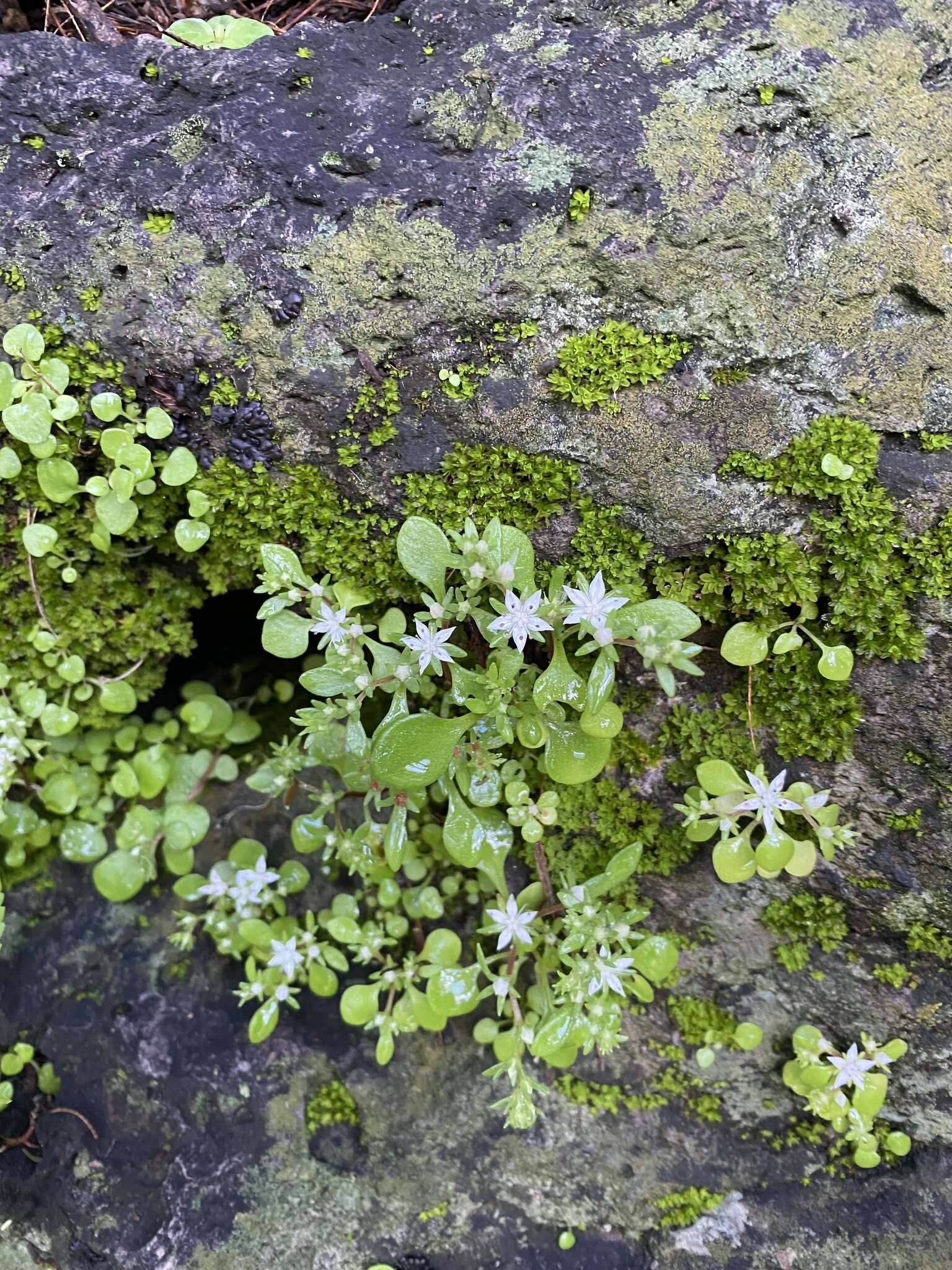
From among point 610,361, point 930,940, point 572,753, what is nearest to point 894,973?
point 930,940

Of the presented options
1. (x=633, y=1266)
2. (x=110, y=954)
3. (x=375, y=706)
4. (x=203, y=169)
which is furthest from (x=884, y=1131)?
(x=203, y=169)

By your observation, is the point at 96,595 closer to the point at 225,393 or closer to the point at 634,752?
the point at 225,393

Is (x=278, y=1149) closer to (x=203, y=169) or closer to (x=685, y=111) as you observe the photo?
(x=203, y=169)

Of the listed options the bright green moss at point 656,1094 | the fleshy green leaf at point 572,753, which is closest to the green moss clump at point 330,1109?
the bright green moss at point 656,1094

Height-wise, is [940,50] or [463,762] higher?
[940,50]

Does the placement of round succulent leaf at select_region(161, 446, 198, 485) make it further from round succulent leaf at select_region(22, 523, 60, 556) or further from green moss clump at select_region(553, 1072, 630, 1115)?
green moss clump at select_region(553, 1072, 630, 1115)
